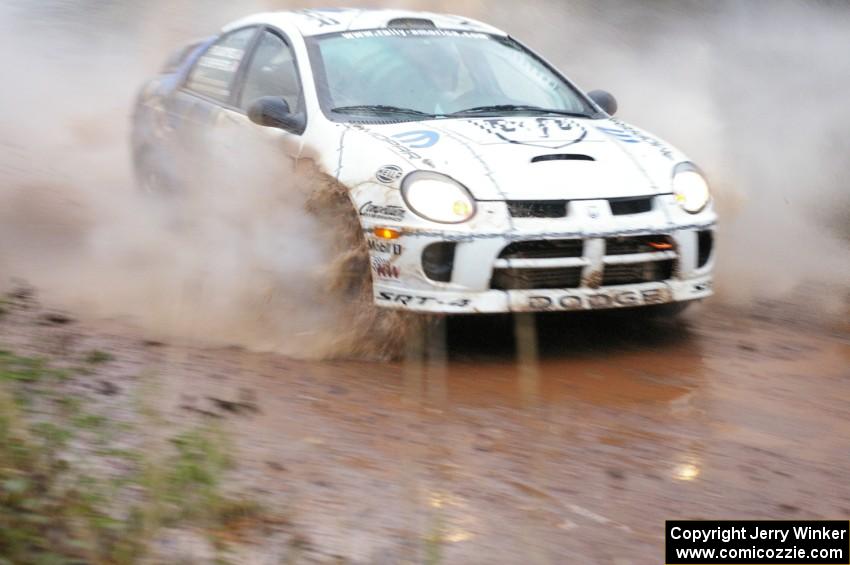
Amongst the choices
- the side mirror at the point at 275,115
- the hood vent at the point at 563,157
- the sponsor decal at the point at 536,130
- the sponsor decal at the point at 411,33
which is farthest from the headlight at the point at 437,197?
the sponsor decal at the point at 411,33

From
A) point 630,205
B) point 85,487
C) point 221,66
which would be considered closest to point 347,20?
point 221,66

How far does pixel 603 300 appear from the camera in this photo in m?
5.69

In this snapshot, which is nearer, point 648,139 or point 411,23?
point 648,139

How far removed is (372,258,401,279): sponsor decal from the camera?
5.60 meters

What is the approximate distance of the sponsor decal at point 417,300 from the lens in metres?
5.54

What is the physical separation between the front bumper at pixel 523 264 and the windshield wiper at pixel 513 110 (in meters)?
1.09

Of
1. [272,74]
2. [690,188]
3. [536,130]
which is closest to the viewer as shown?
[690,188]

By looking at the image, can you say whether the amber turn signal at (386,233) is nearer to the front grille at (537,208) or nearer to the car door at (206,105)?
the front grille at (537,208)

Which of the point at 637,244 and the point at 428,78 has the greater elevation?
the point at 428,78

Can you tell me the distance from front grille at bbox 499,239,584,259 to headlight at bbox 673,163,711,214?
698 millimetres

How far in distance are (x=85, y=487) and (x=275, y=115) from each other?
134 inches

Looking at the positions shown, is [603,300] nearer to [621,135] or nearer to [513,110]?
[621,135]

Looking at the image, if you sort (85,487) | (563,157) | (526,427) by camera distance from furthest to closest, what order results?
1. (563,157)
2. (526,427)
3. (85,487)

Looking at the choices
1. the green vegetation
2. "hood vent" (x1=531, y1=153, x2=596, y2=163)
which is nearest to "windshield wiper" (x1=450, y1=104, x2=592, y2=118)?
"hood vent" (x1=531, y1=153, x2=596, y2=163)
